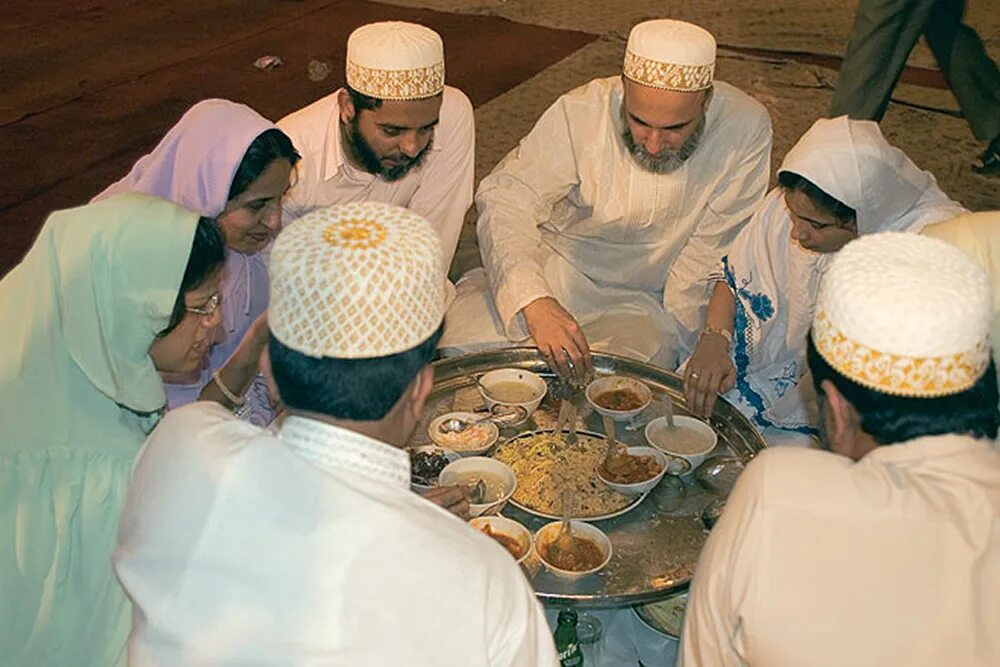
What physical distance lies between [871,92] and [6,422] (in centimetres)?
492

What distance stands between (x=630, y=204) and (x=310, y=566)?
244 centimetres

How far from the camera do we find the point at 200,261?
7.30ft

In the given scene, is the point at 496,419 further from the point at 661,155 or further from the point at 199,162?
the point at 661,155

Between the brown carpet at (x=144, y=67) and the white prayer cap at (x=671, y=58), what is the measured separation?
125 inches

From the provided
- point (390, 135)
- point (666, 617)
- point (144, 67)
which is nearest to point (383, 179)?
point (390, 135)

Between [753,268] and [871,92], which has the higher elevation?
[753,268]

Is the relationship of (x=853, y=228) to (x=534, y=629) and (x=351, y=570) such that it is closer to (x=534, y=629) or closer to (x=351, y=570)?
(x=534, y=629)

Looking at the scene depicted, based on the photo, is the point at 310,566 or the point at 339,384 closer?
the point at 310,566

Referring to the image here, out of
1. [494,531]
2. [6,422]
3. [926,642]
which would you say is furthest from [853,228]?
[6,422]

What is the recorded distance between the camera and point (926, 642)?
1560 millimetres

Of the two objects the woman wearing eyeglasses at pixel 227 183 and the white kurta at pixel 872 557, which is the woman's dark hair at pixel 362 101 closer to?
the woman wearing eyeglasses at pixel 227 183

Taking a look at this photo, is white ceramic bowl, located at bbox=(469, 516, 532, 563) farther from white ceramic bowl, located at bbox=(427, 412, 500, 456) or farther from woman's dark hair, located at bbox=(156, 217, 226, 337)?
woman's dark hair, located at bbox=(156, 217, 226, 337)

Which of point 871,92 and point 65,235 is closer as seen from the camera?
point 65,235

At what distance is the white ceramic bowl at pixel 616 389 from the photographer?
2.79 metres
